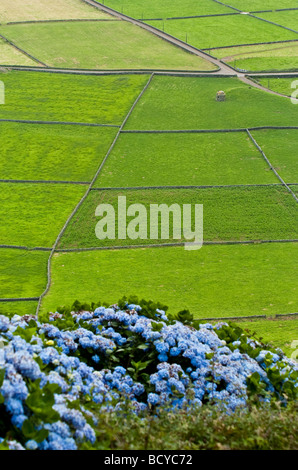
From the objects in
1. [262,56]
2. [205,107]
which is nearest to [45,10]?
[262,56]

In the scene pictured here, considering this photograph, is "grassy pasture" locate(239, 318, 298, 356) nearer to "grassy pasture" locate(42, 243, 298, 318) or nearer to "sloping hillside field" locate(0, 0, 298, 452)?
"sloping hillside field" locate(0, 0, 298, 452)

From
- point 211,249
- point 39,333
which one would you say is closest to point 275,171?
point 211,249

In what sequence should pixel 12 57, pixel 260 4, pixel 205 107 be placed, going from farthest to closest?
1. pixel 260 4
2. pixel 12 57
3. pixel 205 107

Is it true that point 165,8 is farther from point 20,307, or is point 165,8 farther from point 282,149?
point 20,307

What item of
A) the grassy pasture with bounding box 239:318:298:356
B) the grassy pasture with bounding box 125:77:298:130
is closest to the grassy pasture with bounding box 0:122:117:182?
the grassy pasture with bounding box 125:77:298:130

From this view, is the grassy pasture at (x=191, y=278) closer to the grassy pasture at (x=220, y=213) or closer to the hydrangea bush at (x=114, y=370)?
the grassy pasture at (x=220, y=213)

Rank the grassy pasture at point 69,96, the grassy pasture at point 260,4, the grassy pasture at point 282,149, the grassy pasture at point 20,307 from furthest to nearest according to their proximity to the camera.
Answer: the grassy pasture at point 260,4 < the grassy pasture at point 69,96 < the grassy pasture at point 282,149 < the grassy pasture at point 20,307

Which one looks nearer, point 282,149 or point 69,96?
point 282,149

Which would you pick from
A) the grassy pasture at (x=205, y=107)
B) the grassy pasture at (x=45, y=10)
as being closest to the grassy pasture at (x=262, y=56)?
the grassy pasture at (x=205, y=107)
